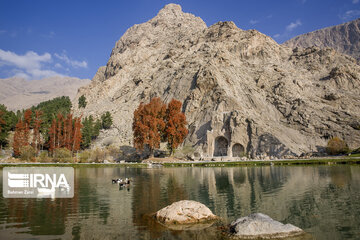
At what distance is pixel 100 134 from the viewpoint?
112 meters

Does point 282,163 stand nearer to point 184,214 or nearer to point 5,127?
point 184,214

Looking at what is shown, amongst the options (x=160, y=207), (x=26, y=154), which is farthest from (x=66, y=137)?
(x=160, y=207)

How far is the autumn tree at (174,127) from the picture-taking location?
80.7m

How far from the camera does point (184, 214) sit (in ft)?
55.0

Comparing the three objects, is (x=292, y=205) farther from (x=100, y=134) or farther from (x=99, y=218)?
(x=100, y=134)

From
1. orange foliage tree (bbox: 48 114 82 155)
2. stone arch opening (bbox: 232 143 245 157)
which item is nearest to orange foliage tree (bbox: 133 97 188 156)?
stone arch opening (bbox: 232 143 245 157)

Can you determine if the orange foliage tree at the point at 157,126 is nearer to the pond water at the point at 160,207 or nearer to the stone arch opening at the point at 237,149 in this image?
the stone arch opening at the point at 237,149

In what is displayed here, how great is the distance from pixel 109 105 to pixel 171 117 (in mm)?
60450

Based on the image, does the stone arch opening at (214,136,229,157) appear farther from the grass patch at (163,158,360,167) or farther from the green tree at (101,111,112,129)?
the green tree at (101,111,112,129)

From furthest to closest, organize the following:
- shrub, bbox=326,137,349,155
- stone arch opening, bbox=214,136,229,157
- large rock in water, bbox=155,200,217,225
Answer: stone arch opening, bbox=214,136,229,157 < shrub, bbox=326,137,349,155 < large rock in water, bbox=155,200,217,225

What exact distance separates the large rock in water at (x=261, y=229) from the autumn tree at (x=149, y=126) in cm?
6360

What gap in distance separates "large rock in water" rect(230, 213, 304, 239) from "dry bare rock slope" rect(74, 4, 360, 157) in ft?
222

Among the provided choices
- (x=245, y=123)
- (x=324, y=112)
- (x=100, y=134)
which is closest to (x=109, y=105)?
(x=100, y=134)

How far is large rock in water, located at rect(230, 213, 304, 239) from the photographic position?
13.8m
